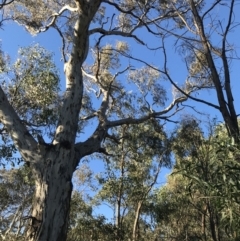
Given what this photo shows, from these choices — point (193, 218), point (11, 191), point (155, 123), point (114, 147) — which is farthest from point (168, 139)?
point (11, 191)

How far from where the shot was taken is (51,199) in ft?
12.8

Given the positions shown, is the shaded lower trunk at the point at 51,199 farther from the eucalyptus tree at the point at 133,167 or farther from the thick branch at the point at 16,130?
the eucalyptus tree at the point at 133,167

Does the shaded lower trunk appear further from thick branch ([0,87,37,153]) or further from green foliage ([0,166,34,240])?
green foliage ([0,166,34,240])

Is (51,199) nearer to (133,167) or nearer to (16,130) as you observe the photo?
(16,130)

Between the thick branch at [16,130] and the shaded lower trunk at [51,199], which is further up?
the thick branch at [16,130]

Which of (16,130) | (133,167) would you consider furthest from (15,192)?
(16,130)

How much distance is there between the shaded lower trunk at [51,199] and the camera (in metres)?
3.73

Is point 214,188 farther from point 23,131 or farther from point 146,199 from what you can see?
point 146,199

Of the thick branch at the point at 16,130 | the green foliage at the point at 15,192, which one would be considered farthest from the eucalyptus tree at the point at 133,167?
the thick branch at the point at 16,130

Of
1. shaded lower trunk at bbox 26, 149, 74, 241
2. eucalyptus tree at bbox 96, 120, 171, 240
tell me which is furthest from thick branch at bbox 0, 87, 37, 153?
eucalyptus tree at bbox 96, 120, 171, 240

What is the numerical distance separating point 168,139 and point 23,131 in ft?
21.5

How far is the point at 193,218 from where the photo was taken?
499 inches

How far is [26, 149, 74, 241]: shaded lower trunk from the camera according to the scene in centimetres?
373

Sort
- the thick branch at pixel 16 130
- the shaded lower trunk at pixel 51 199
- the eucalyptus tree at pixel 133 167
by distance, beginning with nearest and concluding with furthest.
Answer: the shaded lower trunk at pixel 51 199 < the thick branch at pixel 16 130 < the eucalyptus tree at pixel 133 167
